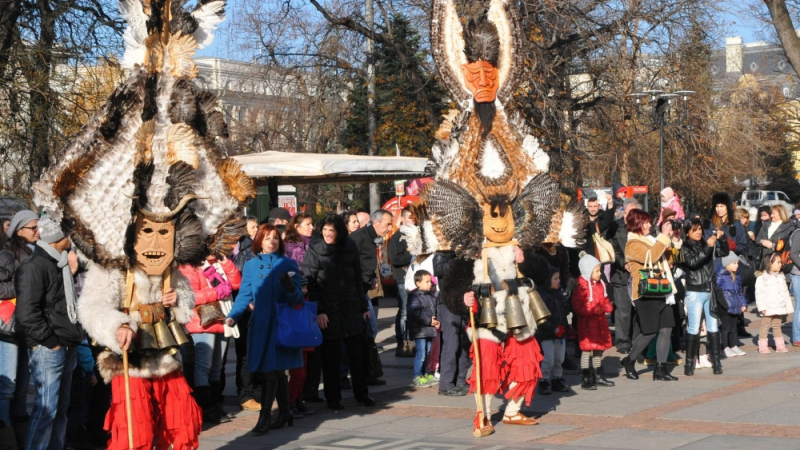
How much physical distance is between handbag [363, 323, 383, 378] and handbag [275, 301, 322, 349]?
1.73 metres

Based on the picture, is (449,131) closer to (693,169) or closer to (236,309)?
(236,309)

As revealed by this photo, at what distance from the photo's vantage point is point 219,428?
31.0 feet

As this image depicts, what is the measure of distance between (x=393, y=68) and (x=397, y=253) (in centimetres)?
1375

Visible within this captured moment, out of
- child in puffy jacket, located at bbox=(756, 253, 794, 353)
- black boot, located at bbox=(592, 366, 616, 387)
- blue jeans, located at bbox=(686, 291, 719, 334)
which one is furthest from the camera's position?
child in puffy jacket, located at bbox=(756, 253, 794, 353)

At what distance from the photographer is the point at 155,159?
7332 mm

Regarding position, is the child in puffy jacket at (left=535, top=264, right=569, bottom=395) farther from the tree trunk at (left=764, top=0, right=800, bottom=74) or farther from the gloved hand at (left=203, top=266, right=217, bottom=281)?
the tree trunk at (left=764, top=0, right=800, bottom=74)

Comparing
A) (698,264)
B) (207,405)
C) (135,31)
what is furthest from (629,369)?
(135,31)

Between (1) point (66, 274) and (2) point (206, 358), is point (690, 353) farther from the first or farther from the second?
(1) point (66, 274)

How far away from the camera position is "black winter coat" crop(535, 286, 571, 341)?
1045 cm

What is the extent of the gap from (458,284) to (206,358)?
2.44m

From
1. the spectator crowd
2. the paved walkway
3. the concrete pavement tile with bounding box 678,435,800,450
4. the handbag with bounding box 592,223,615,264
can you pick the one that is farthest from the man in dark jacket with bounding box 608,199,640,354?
the concrete pavement tile with bounding box 678,435,800,450

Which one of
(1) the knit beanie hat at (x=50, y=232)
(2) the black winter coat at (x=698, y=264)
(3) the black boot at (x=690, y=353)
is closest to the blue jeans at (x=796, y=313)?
(2) the black winter coat at (x=698, y=264)

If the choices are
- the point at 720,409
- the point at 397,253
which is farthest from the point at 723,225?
the point at 720,409

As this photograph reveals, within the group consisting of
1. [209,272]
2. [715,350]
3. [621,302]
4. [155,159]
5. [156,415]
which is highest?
[155,159]
